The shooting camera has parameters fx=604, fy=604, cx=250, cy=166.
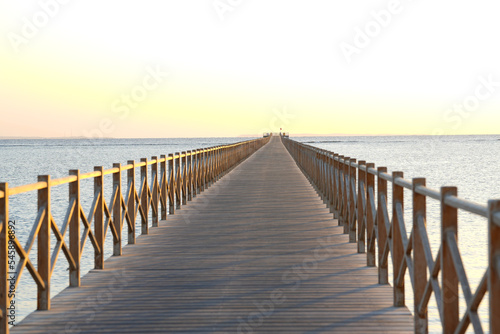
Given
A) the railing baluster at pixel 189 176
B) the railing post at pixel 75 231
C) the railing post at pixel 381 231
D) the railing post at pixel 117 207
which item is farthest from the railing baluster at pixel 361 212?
the railing baluster at pixel 189 176

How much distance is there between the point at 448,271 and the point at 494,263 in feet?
2.96

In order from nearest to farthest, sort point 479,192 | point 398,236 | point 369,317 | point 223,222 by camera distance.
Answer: point 369,317 < point 398,236 < point 223,222 < point 479,192

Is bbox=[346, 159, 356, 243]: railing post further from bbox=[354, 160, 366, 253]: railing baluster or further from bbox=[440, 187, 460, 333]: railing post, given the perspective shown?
bbox=[440, 187, 460, 333]: railing post

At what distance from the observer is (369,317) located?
16.8 ft

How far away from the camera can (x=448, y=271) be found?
3918mm

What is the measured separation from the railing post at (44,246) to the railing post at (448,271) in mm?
3317

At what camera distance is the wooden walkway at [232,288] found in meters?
4.93

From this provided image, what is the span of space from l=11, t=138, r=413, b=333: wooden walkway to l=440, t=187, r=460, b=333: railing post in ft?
2.86

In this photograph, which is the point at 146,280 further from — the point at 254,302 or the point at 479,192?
the point at 479,192

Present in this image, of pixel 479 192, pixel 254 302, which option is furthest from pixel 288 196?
pixel 479 192

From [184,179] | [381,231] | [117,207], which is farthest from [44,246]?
[184,179]

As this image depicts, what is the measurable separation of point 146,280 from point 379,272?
8.05 feet

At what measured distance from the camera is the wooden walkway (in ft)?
16.2

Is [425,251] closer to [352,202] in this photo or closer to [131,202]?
[352,202]
